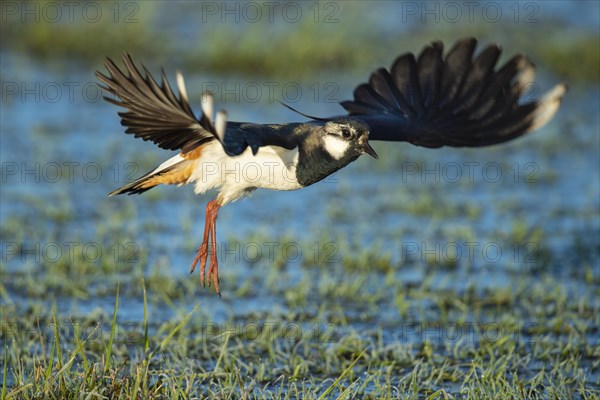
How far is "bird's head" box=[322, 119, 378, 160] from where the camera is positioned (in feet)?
16.9

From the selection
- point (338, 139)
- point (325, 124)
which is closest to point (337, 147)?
point (338, 139)

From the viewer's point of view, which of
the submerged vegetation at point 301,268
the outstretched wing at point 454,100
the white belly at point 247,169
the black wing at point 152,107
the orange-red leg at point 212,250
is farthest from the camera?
the outstretched wing at point 454,100

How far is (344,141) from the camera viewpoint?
514cm

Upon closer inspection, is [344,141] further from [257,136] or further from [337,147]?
[257,136]

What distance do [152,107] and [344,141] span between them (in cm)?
92

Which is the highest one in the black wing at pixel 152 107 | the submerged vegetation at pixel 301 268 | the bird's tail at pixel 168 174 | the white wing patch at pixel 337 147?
the black wing at pixel 152 107

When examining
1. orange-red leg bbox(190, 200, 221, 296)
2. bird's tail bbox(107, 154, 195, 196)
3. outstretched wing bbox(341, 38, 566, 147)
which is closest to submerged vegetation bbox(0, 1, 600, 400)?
orange-red leg bbox(190, 200, 221, 296)

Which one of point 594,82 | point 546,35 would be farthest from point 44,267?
point 546,35

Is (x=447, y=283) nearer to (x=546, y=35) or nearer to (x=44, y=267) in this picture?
(x=44, y=267)

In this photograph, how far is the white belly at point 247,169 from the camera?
509cm

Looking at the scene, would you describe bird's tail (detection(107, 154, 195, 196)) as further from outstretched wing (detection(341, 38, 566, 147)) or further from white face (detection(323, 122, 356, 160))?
outstretched wing (detection(341, 38, 566, 147))

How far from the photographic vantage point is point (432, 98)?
6098 millimetres

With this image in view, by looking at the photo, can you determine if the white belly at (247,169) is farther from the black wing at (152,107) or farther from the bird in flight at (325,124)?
the black wing at (152,107)

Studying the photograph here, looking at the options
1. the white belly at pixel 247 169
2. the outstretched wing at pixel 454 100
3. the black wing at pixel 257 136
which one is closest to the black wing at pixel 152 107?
the black wing at pixel 257 136
